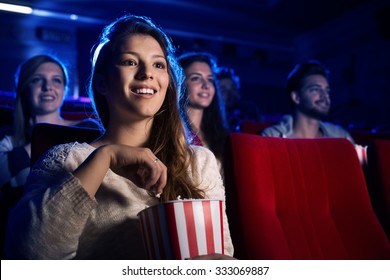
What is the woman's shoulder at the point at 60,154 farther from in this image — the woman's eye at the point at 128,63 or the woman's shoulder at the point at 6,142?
the woman's shoulder at the point at 6,142

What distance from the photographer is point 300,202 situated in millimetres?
1174

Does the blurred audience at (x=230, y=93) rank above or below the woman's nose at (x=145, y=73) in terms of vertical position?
above

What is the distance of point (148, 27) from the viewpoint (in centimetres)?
107

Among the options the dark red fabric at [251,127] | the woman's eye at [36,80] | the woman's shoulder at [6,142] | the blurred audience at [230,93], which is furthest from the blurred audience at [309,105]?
the woman's shoulder at [6,142]

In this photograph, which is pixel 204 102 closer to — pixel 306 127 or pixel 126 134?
pixel 306 127

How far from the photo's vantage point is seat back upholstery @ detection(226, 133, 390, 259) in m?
1.04

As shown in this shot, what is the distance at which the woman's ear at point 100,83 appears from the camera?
3.51 feet

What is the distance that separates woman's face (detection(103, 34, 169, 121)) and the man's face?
157 cm

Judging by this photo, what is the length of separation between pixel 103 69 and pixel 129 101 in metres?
0.14

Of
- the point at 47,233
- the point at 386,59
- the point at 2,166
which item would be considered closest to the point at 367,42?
the point at 386,59

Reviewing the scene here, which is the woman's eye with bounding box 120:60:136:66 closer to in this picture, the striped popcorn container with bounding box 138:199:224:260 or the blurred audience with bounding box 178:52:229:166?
the striped popcorn container with bounding box 138:199:224:260

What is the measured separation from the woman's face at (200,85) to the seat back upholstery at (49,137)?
985mm

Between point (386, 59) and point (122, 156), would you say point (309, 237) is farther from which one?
point (386, 59)

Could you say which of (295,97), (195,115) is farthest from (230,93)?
(195,115)
